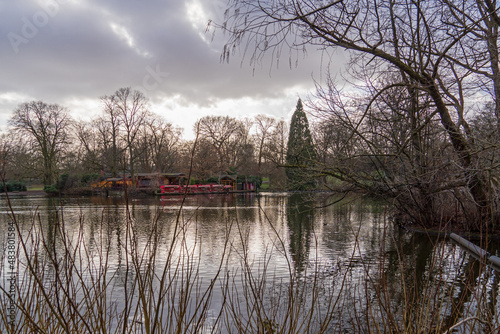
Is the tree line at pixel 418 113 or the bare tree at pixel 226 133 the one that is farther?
the bare tree at pixel 226 133

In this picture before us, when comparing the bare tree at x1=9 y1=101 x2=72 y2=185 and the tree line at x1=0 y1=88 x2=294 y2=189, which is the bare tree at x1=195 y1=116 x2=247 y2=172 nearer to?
the tree line at x1=0 y1=88 x2=294 y2=189

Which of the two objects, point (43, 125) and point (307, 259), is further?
point (43, 125)

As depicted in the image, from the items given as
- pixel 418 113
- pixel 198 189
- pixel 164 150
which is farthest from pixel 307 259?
pixel 164 150

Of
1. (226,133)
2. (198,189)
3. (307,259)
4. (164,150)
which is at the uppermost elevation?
(226,133)

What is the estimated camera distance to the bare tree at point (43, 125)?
119 feet

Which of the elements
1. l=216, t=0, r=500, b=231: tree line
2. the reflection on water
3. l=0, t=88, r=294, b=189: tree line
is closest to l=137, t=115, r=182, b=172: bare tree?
l=0, t=88, r=294, b=189: tree line

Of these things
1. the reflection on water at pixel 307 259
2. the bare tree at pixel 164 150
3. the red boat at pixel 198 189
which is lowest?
the reflection on water at pixel 307 259

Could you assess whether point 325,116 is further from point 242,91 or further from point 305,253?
point 242,91

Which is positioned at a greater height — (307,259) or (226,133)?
(226,133)

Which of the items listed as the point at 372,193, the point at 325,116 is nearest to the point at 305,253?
the point at 372,193

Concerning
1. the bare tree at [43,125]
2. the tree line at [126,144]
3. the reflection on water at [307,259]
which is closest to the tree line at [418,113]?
the reflection on water at [307,259]

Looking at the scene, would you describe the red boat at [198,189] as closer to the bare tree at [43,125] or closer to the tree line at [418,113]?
the bare tree at [43,125]

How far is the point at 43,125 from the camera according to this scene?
38219mm

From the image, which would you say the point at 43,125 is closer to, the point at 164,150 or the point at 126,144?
the point at 126,144
